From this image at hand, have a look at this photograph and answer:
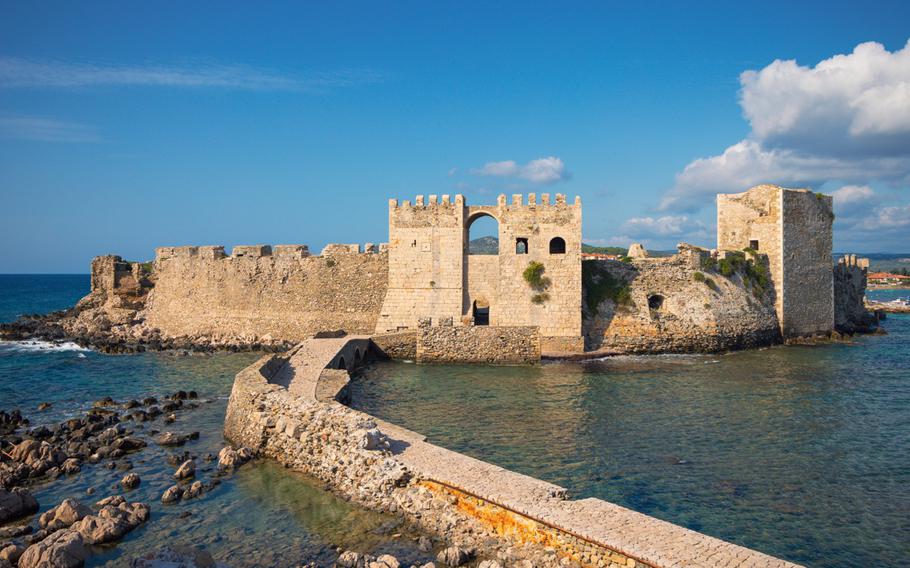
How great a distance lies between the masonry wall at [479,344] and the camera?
23.1 metres

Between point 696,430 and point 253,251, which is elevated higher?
point 253,251

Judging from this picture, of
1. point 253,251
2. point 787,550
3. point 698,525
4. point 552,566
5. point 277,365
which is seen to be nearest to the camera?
point 552,566

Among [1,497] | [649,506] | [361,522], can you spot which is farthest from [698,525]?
[1,497]

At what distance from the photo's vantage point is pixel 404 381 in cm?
2017

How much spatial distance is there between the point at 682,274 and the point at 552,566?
20829mm

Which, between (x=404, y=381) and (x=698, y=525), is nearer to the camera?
(x=698, y=525)

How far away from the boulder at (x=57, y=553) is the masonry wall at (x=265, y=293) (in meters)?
18.0

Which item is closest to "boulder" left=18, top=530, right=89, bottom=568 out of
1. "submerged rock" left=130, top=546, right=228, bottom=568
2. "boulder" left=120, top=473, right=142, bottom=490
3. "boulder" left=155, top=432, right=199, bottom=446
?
"submerged rock" left=130, top=546, right=228, bottom=568

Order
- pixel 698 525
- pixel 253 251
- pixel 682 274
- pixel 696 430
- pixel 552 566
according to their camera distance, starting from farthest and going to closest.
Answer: pixel 253 251, pixel 682 274, pixel 696 430, pixel 698 525, pixel 552 566

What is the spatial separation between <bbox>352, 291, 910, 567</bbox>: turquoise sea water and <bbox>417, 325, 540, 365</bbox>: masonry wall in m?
0.81

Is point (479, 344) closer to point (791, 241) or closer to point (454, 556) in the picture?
point (791, 241)

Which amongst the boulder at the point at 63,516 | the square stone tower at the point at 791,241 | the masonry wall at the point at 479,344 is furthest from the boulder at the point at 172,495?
the square stone tower at the point at 791,241

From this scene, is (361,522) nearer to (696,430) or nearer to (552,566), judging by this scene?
(552,566)

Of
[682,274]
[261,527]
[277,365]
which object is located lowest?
[261,527]
